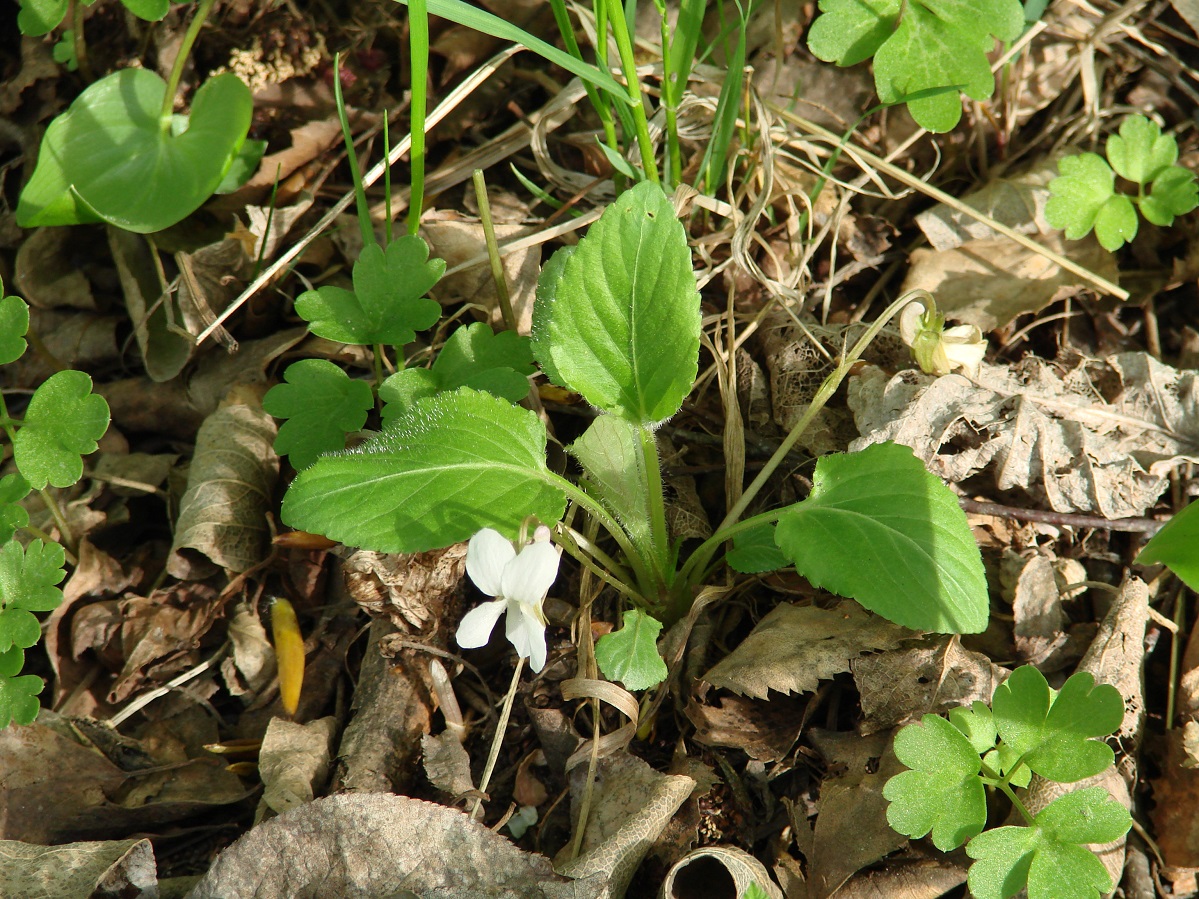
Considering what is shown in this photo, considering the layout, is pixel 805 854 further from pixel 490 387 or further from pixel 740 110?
pixel 740 110

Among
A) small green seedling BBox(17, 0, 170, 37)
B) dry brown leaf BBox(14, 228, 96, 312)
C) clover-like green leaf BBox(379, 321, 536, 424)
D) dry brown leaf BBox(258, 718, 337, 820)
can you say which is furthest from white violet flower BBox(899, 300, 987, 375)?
dry brown leaf BBox(14, 228, 96, 312)

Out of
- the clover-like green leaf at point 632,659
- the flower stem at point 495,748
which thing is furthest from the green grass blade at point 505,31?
the flower stem at point 495,748

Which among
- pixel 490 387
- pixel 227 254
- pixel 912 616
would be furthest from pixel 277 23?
pixel 912 616

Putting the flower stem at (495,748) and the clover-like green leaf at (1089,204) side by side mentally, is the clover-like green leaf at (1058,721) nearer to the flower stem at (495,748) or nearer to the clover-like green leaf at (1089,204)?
the flower stem at (495,748)

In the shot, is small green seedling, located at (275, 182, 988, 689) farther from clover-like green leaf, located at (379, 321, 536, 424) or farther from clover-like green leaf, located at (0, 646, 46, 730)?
clover-like green leaf, located at (0, 646, 46, 730)

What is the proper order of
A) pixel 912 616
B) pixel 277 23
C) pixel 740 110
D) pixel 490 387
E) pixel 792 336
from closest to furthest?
pixel 912 616 → pixel 490 387 → pixel 792 336 → pixel 740 110 → pixel 277 23
